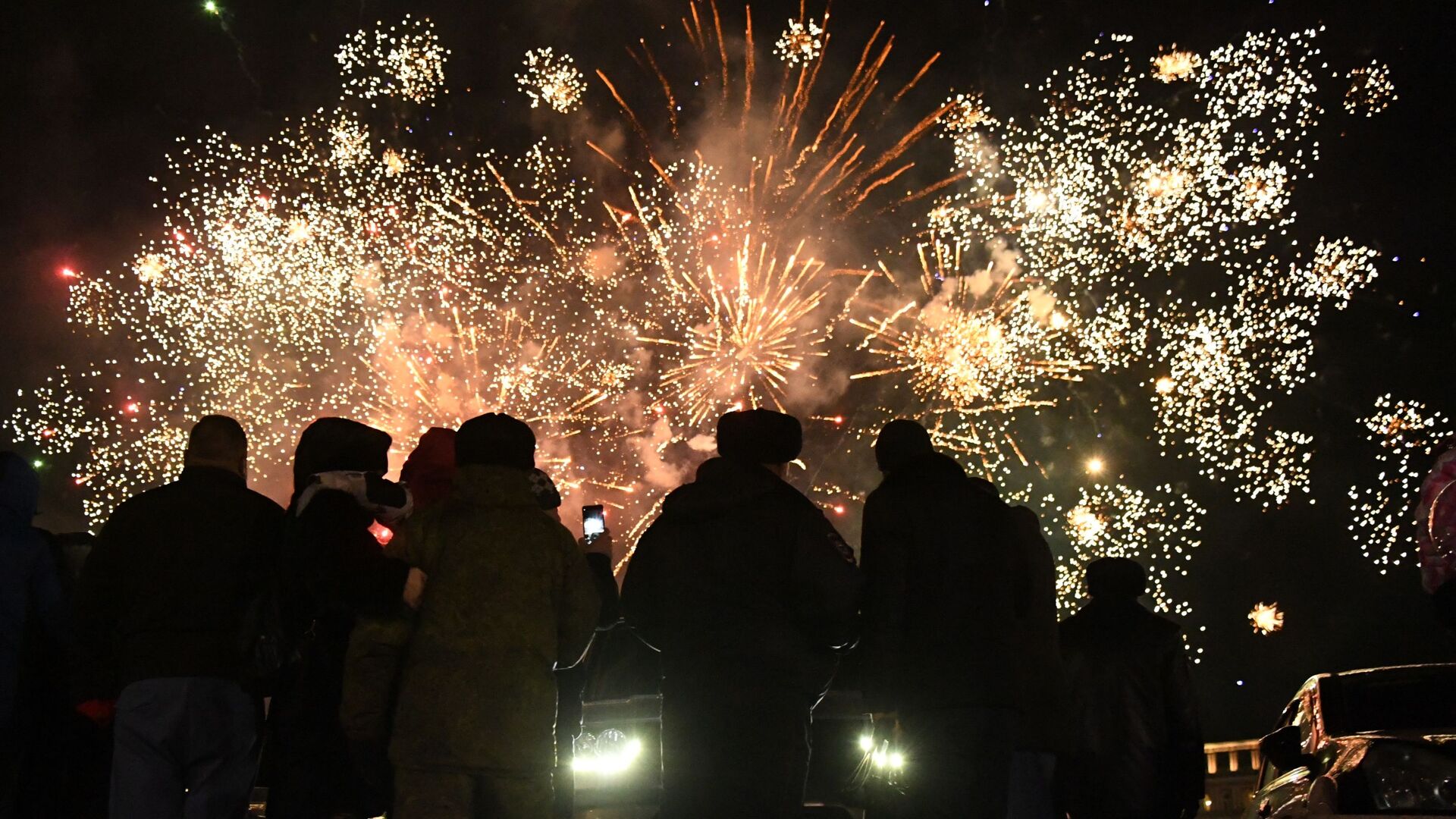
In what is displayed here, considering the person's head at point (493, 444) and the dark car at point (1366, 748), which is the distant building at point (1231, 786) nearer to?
the dark car at point (1366, 748)

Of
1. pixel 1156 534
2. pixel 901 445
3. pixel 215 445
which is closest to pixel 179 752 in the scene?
pixel 215 445

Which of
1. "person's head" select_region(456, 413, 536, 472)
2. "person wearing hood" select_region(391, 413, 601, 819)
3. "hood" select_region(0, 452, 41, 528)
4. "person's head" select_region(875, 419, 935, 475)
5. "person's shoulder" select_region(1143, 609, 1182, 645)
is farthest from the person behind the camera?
"person's shoulder" select_region(1143, 609, 1182, 645)

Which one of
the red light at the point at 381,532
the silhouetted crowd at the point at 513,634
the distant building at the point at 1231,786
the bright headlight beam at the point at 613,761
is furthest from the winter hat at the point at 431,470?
the distant building at the point at 1231,786

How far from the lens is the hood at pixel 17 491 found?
5.42m

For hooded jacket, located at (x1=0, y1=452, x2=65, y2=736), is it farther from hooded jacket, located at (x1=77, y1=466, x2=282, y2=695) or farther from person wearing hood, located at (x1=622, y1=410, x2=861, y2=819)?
person wearing hood, located at (x1=622, y1=410, x2=861, y2=819)

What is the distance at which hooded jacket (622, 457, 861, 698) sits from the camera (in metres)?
4.43

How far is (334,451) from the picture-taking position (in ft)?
16.1

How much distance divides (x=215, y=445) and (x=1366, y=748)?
484cm

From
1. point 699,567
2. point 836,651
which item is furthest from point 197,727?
point 836,651

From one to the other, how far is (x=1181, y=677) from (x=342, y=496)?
14.1 ft

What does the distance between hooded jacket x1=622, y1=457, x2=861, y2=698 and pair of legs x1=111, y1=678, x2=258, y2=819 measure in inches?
57.5

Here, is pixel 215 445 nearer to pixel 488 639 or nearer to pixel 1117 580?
pixel 488 639

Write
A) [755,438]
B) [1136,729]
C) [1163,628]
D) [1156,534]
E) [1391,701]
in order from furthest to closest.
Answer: [1156,534] → [1163,628] → [1136,729] → [1391,701] → [755,438]

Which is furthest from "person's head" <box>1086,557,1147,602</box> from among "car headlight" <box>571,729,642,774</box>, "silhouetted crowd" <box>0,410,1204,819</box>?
"car headlight" <box>571,729,642,774</box>
